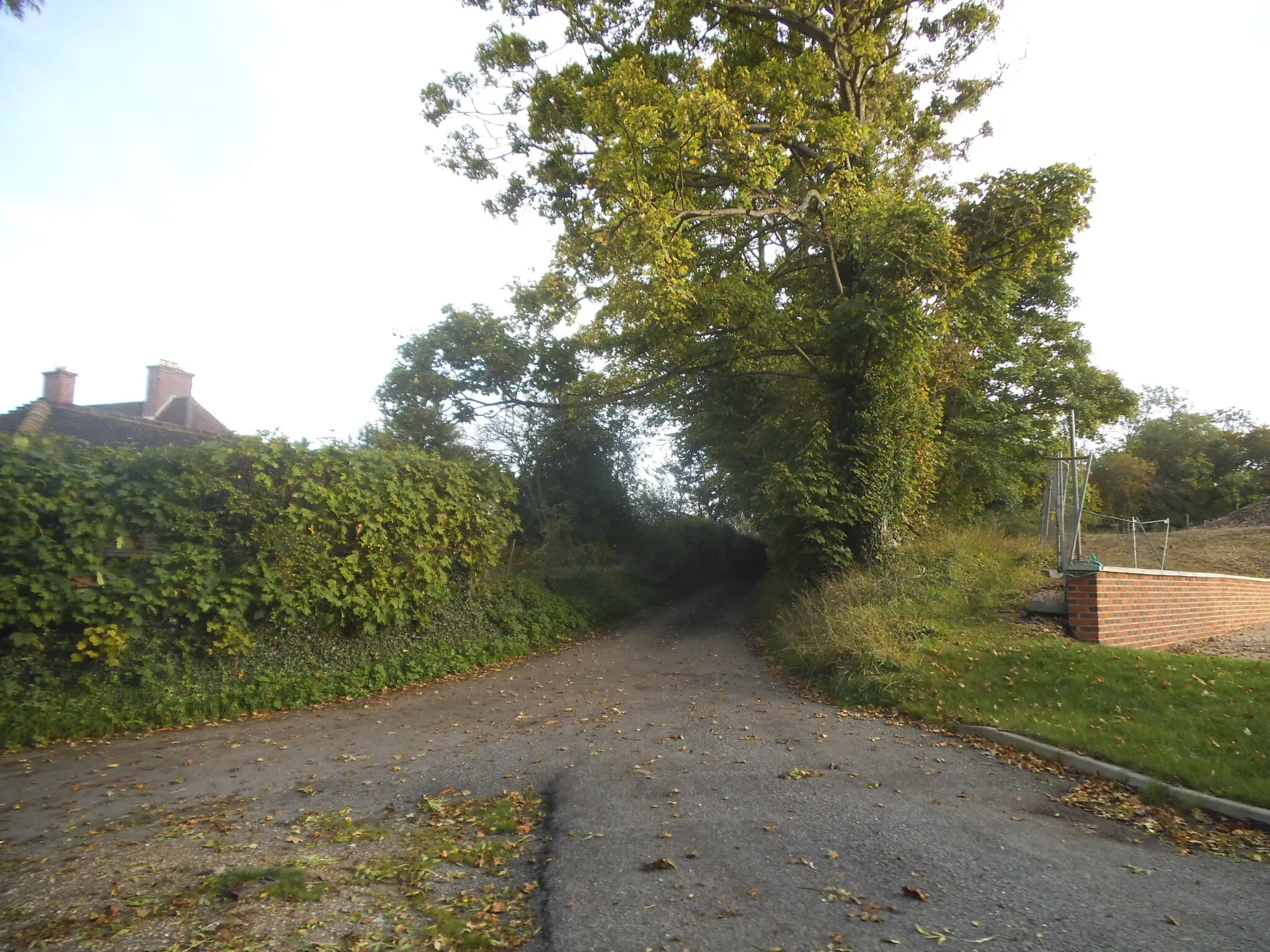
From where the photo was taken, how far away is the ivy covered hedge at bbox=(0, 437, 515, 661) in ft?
25.9

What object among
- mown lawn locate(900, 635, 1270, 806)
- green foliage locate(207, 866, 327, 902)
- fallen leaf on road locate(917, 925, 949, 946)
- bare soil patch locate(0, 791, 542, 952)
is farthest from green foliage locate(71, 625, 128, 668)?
mown lawn locate(900, 635, 1270, 806)

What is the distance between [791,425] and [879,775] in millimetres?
10160

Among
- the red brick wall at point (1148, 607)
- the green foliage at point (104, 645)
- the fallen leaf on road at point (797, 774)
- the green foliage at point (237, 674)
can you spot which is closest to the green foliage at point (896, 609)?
the red brick wall at point (1148, 607)

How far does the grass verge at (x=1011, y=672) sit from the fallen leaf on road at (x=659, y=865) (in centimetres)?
381

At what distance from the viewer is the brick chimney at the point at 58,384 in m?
21.1

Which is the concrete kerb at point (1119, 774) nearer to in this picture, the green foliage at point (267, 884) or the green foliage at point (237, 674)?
the green foliage at point (267, 884)

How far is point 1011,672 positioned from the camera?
8.73 meters

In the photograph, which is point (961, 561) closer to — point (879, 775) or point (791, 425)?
point (791, 425)

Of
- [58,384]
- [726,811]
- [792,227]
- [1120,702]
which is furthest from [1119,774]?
[58,384]

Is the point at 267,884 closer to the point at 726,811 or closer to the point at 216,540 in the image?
the point at 726,811

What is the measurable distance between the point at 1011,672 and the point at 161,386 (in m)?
26.3

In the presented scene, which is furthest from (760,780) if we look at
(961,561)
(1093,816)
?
(961,561)

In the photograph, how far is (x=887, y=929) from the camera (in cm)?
364

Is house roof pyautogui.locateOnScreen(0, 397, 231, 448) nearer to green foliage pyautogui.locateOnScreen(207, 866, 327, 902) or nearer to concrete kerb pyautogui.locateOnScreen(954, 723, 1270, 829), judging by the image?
green foliage pyautogui.locateOnScreen(207, 866, 327, 902)
